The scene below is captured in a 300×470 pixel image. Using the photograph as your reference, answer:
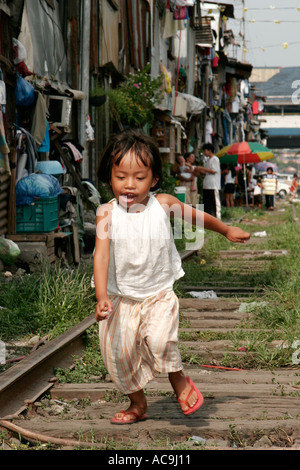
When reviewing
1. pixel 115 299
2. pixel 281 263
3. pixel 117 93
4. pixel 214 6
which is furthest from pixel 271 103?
pixel 115 299

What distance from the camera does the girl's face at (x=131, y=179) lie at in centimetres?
368

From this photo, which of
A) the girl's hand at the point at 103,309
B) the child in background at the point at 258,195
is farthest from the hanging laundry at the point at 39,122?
the child in background at the point at 258,195

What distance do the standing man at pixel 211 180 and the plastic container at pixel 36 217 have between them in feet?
31.0

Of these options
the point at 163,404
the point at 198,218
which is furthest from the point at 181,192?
the point at 198,218

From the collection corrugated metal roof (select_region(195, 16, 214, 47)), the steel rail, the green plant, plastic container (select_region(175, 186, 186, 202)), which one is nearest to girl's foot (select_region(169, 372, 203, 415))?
the steel rail

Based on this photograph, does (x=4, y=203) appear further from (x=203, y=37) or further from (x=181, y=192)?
(x=203, y=37)

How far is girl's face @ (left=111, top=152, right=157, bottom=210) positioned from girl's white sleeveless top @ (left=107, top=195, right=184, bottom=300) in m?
0.10

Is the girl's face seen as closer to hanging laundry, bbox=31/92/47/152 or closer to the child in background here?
hanging laundry, bbox=31/92/47/152

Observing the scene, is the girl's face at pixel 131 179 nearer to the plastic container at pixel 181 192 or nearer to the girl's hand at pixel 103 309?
the girl's hand at pixel 103 309

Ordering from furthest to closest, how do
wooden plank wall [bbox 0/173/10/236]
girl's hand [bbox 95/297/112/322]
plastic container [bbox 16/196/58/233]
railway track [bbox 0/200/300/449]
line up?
plastic container [bbox 16/196/58/233]
wooden plank wall [bbox 0/173/10/236]
railway track [bbox 0/200/300/449]
girl's hand [bbox 95/297/112/322]

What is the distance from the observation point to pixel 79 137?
44.7ft

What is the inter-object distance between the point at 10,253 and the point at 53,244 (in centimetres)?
150

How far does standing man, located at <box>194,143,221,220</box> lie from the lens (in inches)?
747

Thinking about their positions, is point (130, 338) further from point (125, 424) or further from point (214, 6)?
point (214, 6)
